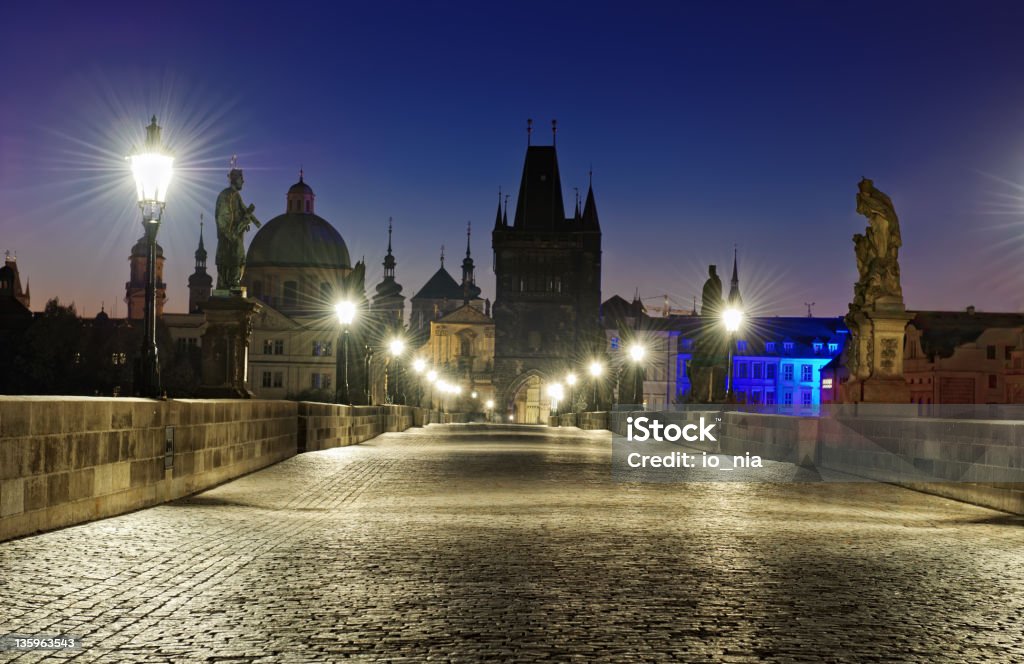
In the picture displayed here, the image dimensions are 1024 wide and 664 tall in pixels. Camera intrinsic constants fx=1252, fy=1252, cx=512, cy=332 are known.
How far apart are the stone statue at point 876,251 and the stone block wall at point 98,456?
14132 mm

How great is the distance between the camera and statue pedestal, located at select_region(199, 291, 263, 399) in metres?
27.7

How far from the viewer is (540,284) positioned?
480ft

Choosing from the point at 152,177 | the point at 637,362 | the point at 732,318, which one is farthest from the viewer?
the point at 637,362

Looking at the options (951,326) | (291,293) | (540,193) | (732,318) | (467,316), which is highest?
(540,193)

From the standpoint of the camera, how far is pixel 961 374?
96.2 meters

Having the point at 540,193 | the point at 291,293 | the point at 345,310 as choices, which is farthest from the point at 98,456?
the point at 540,193

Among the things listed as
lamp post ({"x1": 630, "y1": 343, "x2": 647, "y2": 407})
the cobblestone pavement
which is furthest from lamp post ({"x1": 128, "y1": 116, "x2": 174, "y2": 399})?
lamp post ({"x1": 630, "y1": 343, "x2": 647, "y2": 407})

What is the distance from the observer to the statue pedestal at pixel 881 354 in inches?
977

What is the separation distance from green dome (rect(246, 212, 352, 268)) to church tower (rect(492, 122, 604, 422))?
62.9 ft

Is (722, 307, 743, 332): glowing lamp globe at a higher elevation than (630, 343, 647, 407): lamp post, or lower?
higher

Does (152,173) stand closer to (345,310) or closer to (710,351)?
(345,310)

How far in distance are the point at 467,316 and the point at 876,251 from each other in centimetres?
12519

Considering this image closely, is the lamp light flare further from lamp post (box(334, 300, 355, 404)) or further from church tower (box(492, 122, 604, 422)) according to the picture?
church tower (box(492, 122, 604, 422))

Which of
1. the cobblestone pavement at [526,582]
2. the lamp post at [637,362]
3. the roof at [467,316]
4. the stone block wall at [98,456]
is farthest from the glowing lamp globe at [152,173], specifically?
the roof at [467,316]
